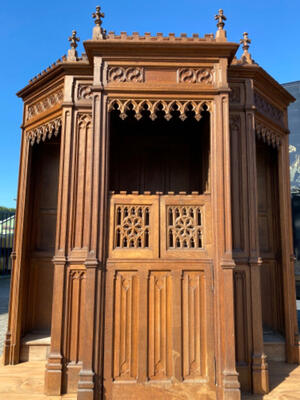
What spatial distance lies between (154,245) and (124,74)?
2.53 m

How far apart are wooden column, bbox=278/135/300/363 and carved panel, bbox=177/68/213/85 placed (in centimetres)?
242

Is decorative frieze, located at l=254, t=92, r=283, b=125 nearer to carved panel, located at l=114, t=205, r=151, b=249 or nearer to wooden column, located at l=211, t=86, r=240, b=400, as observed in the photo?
A: wooden column, located at l=211, t=86, r=240, b=400

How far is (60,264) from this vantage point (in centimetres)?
488

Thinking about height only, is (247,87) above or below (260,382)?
above

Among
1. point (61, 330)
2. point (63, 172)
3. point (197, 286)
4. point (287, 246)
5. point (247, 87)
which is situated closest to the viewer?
Result: point (197, 286)

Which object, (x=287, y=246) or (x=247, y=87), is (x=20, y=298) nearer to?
(x=287, y=246)

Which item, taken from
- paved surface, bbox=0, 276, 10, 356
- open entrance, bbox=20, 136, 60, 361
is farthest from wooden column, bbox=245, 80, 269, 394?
paved surface, bbox=0, 276, 10, 356

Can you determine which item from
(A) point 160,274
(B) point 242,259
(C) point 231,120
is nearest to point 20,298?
(A) point 160,274

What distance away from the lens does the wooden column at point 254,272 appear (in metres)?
4.64

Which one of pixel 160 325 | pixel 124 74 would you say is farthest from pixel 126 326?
pixel 124 74

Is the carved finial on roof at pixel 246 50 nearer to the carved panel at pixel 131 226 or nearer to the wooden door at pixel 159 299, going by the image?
the wooden door at pixel 159 299

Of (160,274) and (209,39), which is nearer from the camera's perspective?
(160,274)

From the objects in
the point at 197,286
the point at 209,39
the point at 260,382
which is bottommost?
the point at 260,382

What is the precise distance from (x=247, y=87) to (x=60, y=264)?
424cm
